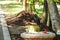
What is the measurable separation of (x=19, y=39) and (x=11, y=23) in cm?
350

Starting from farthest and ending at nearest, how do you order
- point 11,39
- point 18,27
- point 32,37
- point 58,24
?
point 18,27 < point 11,39 < point 58,24 < point 32,37

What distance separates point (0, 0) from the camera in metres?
28.5

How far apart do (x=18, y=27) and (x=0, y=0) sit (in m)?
16.6

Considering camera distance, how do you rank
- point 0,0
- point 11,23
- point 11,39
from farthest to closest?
point 0,0, point 11,23, point 11,39

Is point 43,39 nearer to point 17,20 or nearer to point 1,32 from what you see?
point 1,32

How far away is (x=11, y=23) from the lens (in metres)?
13.1

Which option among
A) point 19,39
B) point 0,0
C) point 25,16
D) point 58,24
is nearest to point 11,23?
point 25,16

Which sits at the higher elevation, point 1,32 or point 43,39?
point 43,39

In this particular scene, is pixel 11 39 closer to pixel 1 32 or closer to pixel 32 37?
A: pixel 1 32

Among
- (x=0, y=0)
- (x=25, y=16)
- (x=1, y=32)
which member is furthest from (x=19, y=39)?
(x=0, y=0)

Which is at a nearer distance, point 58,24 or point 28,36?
point 28,36

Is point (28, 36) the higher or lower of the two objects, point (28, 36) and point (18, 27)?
the higher

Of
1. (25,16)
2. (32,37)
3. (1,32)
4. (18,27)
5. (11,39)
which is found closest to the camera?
(32,37)

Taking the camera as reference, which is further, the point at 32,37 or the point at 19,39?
the point at 19,39
